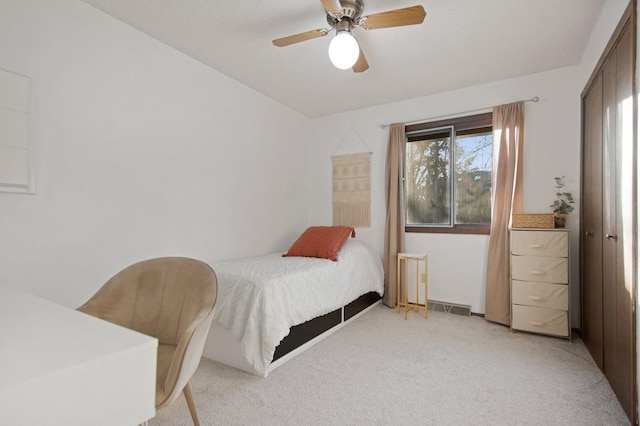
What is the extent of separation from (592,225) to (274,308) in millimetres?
2437

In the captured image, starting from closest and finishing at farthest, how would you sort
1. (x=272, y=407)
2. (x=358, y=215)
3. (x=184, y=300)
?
(x=184, y=300)
(x=272, y=407)
(x=358, y=215)

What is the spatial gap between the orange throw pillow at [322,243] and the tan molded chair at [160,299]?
1733mm

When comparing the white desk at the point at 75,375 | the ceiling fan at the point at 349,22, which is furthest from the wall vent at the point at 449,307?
the white desk at the point at 75,375

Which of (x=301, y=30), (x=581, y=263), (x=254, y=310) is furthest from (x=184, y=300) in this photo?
(x=581, y=263)

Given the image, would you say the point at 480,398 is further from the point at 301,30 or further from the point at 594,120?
the point at 301,30

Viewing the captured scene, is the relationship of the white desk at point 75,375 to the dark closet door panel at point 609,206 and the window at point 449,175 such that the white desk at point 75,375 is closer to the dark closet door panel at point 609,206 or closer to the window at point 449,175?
the dark closet door panel at point 609,206

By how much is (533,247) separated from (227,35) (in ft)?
10.3

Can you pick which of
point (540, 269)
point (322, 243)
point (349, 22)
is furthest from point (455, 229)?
point (349, 22)

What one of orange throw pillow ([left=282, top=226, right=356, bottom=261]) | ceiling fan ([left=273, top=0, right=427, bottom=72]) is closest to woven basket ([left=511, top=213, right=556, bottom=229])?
orange throw pillow ([left=282, top=226, right=356, bottom=261])

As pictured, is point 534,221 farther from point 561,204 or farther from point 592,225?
point 592,225

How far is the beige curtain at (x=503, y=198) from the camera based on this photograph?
122 inches

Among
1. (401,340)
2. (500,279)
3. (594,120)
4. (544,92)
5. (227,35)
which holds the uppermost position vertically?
(227,35)

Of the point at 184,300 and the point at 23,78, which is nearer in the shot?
the point at 184,300

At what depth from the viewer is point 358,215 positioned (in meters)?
4.09
